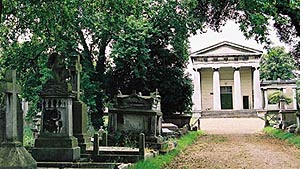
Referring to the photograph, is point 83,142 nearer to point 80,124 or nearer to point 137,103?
point 80,124

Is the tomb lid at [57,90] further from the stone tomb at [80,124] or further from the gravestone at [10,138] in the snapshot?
the gravestone at [10,138]

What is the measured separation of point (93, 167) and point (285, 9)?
761cm

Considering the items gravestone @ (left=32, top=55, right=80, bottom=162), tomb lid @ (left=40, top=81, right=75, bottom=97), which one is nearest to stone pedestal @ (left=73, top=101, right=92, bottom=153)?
gravestone @ (left=32, top=55, right=80, bottom=162)

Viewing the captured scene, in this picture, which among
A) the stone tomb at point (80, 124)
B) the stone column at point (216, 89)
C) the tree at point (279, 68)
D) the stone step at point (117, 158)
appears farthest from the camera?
the tree at point (279, 68)

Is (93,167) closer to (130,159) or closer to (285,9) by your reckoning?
(130,159)

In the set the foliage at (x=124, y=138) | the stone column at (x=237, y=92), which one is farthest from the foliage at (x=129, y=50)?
the stone column at (x=237, y=92)

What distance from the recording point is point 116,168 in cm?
888

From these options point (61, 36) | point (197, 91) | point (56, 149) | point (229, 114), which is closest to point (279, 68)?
point (197, 91)

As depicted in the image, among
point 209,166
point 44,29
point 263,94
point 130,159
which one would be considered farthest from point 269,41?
point 263,94

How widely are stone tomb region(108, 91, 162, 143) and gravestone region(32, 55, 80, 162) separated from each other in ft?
11.4

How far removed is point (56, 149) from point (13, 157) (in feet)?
12.9

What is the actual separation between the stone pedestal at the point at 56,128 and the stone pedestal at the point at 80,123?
857mm

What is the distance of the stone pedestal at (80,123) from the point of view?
12.1m

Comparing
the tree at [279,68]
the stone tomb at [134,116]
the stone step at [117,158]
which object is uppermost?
the tree at [279,68]
